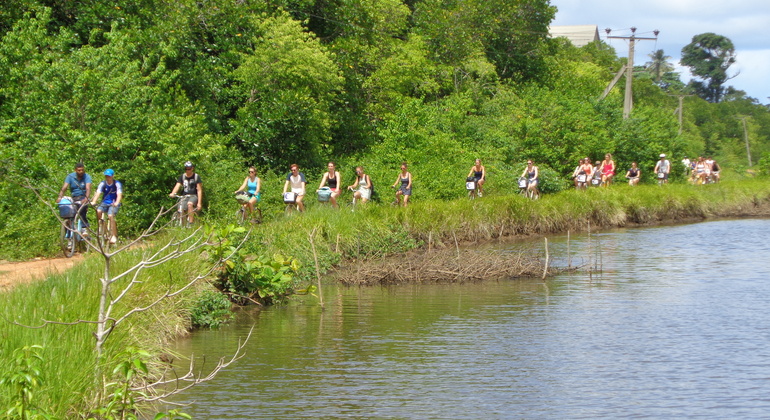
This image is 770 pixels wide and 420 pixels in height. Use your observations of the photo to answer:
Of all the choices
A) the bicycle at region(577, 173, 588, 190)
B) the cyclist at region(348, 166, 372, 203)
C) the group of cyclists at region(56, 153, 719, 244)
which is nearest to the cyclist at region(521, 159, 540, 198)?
the group of cyclists at region(56, 153, 719, 244)

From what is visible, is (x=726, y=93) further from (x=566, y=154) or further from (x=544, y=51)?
(x=566, y=154)

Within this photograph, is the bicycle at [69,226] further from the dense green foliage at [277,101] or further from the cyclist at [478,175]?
the cyclist at [478,175]

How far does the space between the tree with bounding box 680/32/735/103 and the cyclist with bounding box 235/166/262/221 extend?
395 feet

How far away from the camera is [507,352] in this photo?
11578mm

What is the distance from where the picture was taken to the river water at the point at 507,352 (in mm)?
9266

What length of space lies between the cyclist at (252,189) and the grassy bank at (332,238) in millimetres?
851

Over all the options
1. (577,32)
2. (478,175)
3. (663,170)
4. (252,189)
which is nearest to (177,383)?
(252,189)

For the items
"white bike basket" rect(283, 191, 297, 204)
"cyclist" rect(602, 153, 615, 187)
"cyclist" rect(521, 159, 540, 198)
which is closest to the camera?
"white bike basket" rect(283, 191, 297, 204)

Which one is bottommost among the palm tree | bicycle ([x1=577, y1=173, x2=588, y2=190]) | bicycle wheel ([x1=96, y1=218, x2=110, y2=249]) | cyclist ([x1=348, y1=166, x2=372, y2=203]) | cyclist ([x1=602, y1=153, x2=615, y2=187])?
bicycle wheel ([x1=96, y1=218, x2=110, y2=249])

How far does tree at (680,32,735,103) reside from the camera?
132 meters

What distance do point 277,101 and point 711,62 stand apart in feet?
383

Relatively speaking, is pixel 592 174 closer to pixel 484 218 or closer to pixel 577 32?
pixel 484 218

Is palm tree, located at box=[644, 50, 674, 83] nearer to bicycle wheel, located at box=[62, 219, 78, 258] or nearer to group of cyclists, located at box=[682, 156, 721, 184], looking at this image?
group of cyclists, located at box=[682, 156, 721, 184]

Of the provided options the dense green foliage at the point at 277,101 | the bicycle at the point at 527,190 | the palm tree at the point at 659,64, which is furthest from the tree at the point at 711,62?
the bicycle at the point at 527,190
